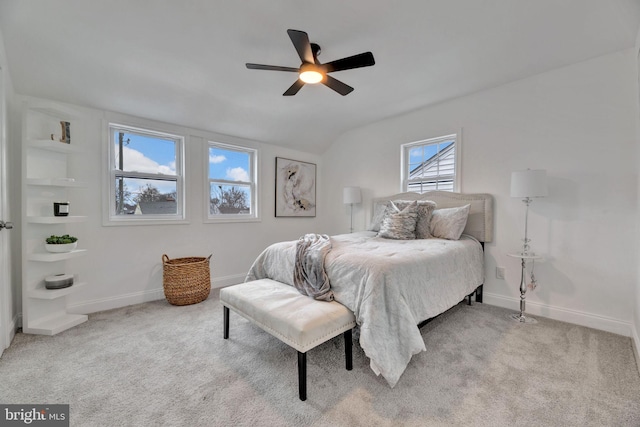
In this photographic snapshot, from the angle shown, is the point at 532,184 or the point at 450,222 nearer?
the point at 532,184

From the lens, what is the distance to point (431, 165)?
3633 mm

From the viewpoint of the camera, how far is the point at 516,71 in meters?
2.70

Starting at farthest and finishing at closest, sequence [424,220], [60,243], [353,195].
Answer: [353,195] → [424,220] → [60,243]

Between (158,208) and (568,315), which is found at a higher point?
(158,208)

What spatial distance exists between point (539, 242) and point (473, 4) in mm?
2316

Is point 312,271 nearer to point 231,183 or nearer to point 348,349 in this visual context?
point 348,349

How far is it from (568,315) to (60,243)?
15.9 feet

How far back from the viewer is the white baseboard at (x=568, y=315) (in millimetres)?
2299

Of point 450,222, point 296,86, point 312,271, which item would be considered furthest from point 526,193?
point 296,86

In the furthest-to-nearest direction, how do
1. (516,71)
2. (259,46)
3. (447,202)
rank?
(447,202), (516,71), (259,46)

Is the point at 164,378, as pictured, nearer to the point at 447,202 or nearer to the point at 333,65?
the point at 333,65

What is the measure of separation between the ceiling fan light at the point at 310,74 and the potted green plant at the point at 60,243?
8.53 feet

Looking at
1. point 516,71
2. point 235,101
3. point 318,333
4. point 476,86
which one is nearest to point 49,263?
point 235,101

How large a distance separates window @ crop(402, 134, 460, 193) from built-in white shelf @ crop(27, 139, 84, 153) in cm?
386
